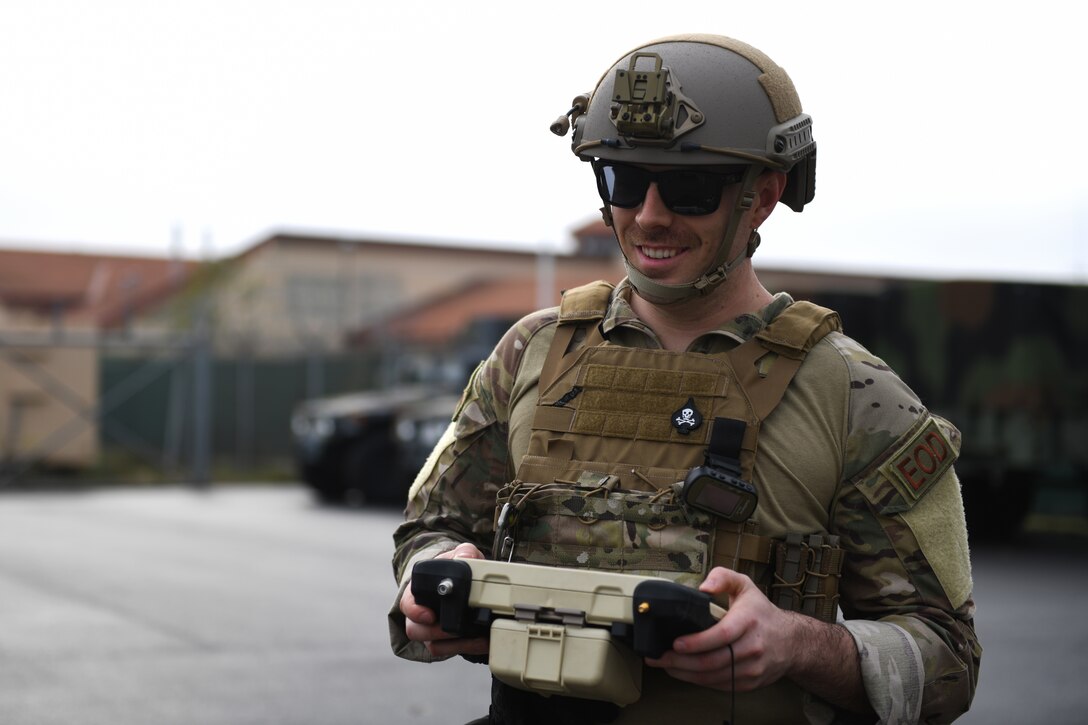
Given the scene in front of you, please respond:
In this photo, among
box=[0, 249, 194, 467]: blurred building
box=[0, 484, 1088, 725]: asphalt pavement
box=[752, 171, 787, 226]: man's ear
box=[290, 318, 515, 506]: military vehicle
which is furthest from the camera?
box=[0, 249, 194, 467]: blurred building

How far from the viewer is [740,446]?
213 cm

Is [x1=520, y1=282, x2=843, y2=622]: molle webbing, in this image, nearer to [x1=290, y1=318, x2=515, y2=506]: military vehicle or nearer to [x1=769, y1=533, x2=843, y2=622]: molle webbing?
[x1=769, y1=533, x2=843, y2=622]: molle webbing

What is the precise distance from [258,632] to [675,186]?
242 inches

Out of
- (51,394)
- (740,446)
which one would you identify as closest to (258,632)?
(740,446)

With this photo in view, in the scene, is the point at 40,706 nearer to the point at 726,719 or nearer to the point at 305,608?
the point at 305,608

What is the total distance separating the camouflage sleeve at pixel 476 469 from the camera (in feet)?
7.75

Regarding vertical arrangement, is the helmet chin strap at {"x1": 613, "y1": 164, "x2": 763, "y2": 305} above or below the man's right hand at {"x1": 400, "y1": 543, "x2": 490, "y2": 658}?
above

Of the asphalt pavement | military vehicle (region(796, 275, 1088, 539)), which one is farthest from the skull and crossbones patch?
military vehicle (region(796, 275, 1088, 539))

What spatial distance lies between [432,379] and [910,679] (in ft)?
52.4

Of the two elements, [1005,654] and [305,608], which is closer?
[1005,654]

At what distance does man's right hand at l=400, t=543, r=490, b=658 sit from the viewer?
206cm

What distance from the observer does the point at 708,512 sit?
Answer: 6.85ft

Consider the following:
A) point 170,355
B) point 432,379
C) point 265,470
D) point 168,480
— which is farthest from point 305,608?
point 170,355

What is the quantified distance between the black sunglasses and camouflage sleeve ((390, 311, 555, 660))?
10.4 inches
